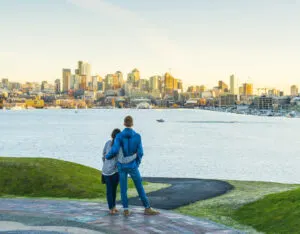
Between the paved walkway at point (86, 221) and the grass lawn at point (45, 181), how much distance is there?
3.85 metres

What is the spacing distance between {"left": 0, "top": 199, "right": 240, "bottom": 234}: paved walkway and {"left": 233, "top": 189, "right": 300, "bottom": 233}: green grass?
1.45 metres

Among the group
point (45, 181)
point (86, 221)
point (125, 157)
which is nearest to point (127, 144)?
point (125, 157)

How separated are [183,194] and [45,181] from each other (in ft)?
18.7

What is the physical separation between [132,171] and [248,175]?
4089 centimetres

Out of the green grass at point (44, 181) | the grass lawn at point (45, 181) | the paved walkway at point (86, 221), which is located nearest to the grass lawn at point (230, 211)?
the paved walkway at point (86, 221)

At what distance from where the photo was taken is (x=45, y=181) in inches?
821

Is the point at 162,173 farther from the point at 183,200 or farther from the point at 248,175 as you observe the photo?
the point at 183,200

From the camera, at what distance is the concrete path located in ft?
58.2

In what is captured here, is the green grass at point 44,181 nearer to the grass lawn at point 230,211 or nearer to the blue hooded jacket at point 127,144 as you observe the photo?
the grass lawn at point 230,211

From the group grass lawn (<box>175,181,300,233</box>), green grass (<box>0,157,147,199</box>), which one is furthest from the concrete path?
green grass (<box>0,157,147,199</box>)

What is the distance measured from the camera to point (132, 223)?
13.0 m

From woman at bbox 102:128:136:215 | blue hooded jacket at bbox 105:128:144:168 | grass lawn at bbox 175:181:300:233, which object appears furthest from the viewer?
grass lawn at bbox 175:181:300:233

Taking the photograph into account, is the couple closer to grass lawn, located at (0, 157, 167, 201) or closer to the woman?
the woman

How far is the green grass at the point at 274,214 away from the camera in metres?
13.3
